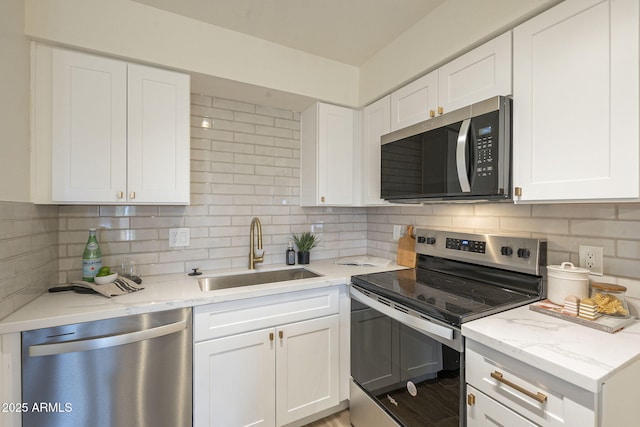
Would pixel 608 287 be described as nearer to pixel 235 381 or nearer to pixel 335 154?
pixel 335 154

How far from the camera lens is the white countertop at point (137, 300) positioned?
1.17 metres

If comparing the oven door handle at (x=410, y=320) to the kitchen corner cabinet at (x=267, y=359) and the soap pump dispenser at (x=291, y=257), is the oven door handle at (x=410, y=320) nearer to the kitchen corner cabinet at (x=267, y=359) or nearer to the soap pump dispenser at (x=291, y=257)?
the kitchen corner cabinet at (x=267, y=359)

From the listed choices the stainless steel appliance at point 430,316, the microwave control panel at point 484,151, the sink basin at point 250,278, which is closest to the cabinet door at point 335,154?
the sink basin at point 250,278

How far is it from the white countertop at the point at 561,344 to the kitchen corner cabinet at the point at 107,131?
1.68 m

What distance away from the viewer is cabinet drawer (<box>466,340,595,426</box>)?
83 centimetres

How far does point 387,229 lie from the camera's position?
254 centimetres

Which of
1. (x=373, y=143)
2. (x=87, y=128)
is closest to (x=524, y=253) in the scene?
(x=373, y=143)

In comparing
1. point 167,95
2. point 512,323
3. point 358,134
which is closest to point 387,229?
point 358,134

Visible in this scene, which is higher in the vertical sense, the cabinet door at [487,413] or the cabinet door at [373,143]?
the cabinet door at [373,143]

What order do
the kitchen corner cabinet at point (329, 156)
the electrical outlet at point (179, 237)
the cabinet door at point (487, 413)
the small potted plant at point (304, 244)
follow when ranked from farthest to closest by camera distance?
the small potted plant at point (304, 244), the kitchen corner cabinet at point (329, 156), the electrical outlet at point (179, 237), the cabinet door at point (487, 413)

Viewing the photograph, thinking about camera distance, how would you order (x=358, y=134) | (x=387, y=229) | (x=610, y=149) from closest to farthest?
(x=610, y=149) < (x=358, y=134) < (x=387, y=229)

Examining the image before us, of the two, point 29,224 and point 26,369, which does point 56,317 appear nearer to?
point 26,369

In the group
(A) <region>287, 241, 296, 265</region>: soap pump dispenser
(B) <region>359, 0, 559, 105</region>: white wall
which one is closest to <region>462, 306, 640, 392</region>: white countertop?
(B) <region>359, 0, 559, 105</region>: white wall

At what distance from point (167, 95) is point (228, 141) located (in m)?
0.55
